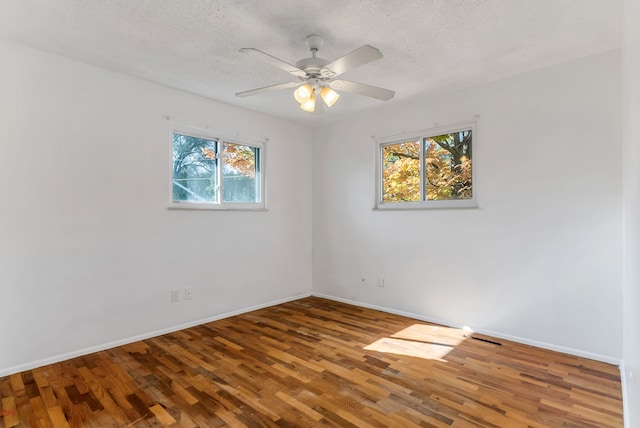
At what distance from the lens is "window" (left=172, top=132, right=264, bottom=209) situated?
3.56 m

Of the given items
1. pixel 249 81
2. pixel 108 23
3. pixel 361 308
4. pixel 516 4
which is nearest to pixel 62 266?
pixel 108 23

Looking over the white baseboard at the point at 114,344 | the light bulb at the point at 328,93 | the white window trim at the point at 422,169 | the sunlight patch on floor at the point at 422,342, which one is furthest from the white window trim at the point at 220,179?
the sunlight patch on floor at the point at 422,342

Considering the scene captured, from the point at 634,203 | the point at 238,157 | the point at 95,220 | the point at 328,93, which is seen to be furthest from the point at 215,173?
the point at 634,203

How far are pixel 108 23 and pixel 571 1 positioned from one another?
9.75 feet

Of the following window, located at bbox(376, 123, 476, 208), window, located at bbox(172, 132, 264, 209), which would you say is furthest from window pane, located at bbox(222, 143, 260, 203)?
window, located at bbox(376, 123, 476, 208)

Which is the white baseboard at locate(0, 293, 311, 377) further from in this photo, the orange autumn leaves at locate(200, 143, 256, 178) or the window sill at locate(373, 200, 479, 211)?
the window sill at locate(373, 200, 479, 211)

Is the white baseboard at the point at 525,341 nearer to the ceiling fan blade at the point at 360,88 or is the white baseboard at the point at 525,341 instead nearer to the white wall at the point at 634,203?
the white wall at the point at 634,203

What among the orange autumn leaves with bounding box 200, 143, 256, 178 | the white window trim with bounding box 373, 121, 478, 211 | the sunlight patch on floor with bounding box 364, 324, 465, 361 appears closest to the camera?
the sunlight patch on floor with bounding box 364, 324, 465, 361

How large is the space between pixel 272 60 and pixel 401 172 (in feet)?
7.85

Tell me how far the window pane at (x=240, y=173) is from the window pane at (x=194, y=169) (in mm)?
140

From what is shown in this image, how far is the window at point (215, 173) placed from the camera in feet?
11.7

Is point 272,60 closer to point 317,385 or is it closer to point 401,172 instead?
point 317,385

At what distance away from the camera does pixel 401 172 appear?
13.3 feet

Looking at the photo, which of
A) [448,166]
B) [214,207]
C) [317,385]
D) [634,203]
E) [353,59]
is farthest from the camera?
[214,207]
